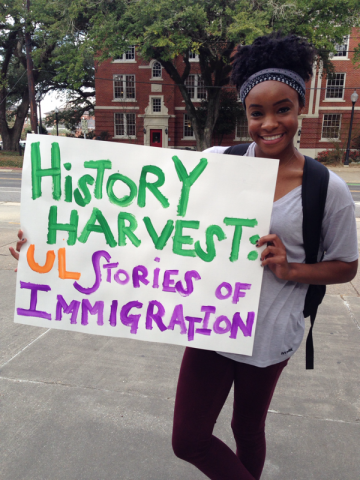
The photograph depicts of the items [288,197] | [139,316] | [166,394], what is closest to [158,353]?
[166,394]

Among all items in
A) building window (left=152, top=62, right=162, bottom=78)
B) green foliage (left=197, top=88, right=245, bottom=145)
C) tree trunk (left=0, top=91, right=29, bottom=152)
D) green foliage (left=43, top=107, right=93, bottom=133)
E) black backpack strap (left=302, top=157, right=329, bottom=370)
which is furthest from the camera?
green foliage (left=43, top=107, right=93, bottom=133)

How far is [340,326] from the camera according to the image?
358 centimetres

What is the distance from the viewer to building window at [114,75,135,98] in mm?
28891

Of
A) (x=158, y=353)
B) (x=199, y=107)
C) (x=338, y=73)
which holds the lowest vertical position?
(x=158, y=353)

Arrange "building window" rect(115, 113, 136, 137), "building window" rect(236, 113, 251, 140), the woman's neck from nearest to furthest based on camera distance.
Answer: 1. the woman's neck
2. "building window" rect(236, 113, 251, 140)
3. "building window" rect(115, 113, 136, 137)

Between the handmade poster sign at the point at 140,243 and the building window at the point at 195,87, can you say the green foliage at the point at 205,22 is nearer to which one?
the building window at the point at 195,87

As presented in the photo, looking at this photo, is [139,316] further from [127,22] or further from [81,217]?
[127,22]

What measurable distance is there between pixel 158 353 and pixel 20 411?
41.8 inches

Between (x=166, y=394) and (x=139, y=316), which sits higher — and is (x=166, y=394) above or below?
below

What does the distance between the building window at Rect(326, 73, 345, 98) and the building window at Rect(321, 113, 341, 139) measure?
1.33 meters

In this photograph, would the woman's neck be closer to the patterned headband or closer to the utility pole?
the patterned headband

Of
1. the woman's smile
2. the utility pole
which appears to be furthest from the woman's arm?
the utility pole

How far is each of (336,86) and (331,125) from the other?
255 cm

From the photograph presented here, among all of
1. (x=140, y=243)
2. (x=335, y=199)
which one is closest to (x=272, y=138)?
(x=335, y=199)
